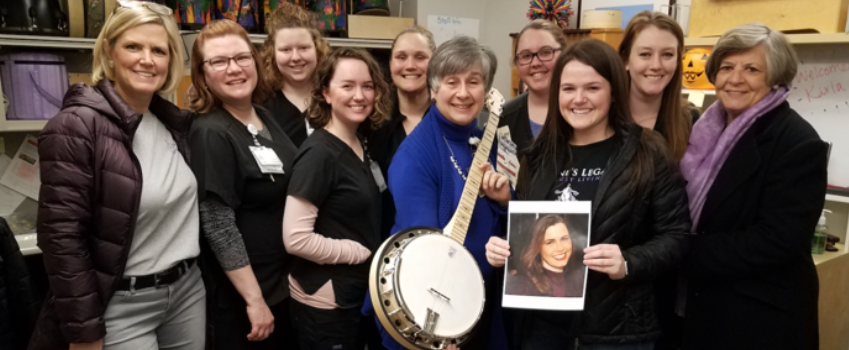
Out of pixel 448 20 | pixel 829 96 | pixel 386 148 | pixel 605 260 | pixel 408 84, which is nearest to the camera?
pixel 605 260

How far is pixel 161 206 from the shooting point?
161 cm

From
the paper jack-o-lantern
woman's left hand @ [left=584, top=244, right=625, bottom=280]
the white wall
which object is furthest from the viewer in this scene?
the white wall

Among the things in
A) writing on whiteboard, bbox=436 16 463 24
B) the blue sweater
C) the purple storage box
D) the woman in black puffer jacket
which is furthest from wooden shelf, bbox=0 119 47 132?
writing on whiteboard, bbox=436 16 463 24

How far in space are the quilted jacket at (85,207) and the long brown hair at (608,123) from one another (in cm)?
111

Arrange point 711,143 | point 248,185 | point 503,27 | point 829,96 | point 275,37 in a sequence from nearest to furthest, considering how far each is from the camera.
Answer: point 711,143, point 248,185, point 275,37, point 829,96, point 503,27

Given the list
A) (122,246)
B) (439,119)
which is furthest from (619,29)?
(122,246)

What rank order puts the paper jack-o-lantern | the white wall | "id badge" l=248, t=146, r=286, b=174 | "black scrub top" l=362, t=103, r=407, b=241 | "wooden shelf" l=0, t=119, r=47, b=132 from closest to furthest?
"id badge" l=248, t=146, r=286, b=174 < "black scrub top" l=362, t=103, r=407, b=241 < "wooden shelf" l=0, t=119, r=47, b=132 < the paper jack-o-lantern < the white wall

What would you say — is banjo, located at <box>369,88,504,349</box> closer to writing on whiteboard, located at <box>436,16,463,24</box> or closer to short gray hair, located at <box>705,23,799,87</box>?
short gray hair, located at <box>705,23,799,87</box>

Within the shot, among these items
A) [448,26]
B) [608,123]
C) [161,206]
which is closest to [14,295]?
[161,206]

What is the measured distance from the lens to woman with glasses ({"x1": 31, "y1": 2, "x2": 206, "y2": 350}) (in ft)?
4.72

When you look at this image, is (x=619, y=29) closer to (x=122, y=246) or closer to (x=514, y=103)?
(x=514, y=103)

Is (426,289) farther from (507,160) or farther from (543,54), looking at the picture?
(543,54)

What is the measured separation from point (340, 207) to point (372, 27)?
1.98 m

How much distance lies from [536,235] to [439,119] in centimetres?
46
